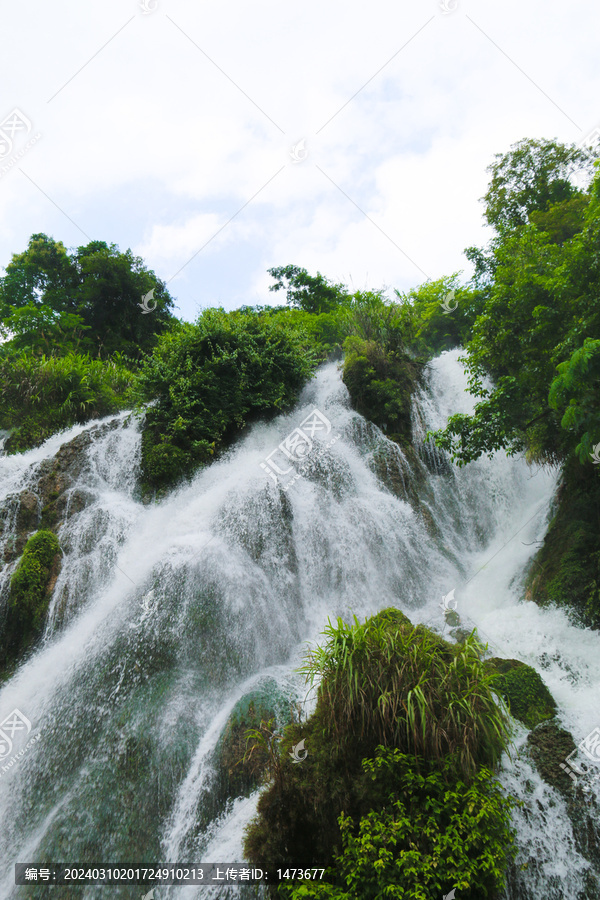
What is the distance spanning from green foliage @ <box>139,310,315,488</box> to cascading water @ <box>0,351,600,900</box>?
559 millimetres

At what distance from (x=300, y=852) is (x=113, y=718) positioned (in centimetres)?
287

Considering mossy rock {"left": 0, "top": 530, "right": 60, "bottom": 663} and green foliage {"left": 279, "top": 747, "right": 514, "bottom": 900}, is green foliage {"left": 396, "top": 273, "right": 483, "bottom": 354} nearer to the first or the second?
mossy rock {"left": 0, "top": 530, "right": 60, "bottom": 663}

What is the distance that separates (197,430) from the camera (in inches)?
444

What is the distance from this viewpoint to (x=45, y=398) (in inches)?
477

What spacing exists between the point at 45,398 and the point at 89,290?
9.65 meters

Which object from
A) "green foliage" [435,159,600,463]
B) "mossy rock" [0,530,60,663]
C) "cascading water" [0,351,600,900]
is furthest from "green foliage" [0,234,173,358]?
"green foliage" [435,159,600,463]

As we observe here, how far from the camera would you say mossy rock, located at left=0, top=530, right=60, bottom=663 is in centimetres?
720

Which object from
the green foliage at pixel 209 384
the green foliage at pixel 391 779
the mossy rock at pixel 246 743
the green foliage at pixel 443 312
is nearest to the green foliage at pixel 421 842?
the green foliage at pixel 391 779

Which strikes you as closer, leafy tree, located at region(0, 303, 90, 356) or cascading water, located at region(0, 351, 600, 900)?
cascading water, located at region(0, 351, 600, 900)

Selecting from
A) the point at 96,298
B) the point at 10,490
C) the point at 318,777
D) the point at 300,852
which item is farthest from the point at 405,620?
the point at 96,298

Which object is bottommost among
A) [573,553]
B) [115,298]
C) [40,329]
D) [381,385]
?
[573,553]

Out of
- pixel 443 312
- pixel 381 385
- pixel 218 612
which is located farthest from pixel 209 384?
pixel 443 312

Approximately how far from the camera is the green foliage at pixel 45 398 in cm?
1169

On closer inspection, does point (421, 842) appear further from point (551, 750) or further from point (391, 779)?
point (551, 750)
